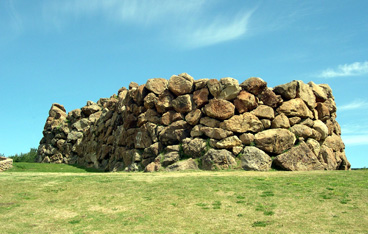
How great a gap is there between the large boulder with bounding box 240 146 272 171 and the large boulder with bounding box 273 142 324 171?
861mm

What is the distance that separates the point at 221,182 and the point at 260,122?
421 inches

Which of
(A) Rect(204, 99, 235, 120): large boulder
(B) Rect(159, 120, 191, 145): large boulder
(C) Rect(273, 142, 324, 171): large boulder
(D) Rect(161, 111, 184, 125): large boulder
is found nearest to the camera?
(C) Rect(273, 142, 324, 171): large boulder

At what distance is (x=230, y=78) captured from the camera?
29.3 metres

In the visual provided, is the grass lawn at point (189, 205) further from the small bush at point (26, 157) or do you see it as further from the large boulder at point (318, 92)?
the small bush at point (26, 157)

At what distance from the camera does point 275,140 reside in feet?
89.5

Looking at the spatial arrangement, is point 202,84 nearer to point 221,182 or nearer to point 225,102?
point 225,102

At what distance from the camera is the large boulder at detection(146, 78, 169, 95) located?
32.8 metres

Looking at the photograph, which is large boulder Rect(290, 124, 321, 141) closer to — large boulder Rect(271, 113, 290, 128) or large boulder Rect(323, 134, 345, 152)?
large boulder Rect(271, 113, 290, 128)

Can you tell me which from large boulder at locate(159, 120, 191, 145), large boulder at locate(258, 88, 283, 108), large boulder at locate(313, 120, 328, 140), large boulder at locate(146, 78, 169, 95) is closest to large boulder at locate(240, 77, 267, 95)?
large boulder at locate(258, 88, 283, 108)

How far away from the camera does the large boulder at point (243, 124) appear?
2769 centimetres

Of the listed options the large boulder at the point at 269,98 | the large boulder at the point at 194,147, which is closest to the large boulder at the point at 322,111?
the large boulder at the point at 269,98

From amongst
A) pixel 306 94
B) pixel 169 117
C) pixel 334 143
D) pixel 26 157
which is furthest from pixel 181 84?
pixel 26 157

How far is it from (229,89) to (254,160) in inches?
253

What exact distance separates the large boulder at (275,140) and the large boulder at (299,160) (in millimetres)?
608
